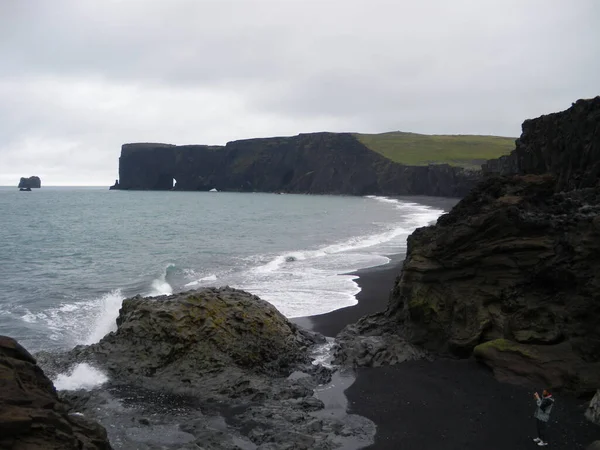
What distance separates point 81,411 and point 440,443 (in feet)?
29.3

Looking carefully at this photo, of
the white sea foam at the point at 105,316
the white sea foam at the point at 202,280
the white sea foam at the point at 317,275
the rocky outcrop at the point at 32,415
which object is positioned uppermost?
the rocky outcrop at the point at 32,415

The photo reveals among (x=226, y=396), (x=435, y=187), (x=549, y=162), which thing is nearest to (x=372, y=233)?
(x=549, y=162)

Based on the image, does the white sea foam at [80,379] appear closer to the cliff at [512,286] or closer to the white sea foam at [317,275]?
the cliff at [512,286]

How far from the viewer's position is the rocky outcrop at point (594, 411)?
41.5ft

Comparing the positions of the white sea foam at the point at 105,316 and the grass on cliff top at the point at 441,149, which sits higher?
the grass on cliff top at the point at 441,149

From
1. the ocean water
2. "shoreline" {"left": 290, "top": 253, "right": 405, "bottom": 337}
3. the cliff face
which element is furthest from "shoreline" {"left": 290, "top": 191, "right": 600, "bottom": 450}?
the cliff face

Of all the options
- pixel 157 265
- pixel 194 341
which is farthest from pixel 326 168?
pixel 194 341

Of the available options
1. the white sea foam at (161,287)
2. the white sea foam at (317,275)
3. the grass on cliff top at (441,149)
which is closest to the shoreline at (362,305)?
the white sea foam at (317,275)

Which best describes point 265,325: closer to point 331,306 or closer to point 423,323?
point 423,323

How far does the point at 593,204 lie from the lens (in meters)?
17.0

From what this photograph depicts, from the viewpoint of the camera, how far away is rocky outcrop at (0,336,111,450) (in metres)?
7.90

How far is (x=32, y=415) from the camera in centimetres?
817

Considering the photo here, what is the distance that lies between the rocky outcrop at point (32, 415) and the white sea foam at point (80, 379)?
21.3 ft

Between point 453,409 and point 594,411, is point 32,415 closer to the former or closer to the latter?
point 453,409
